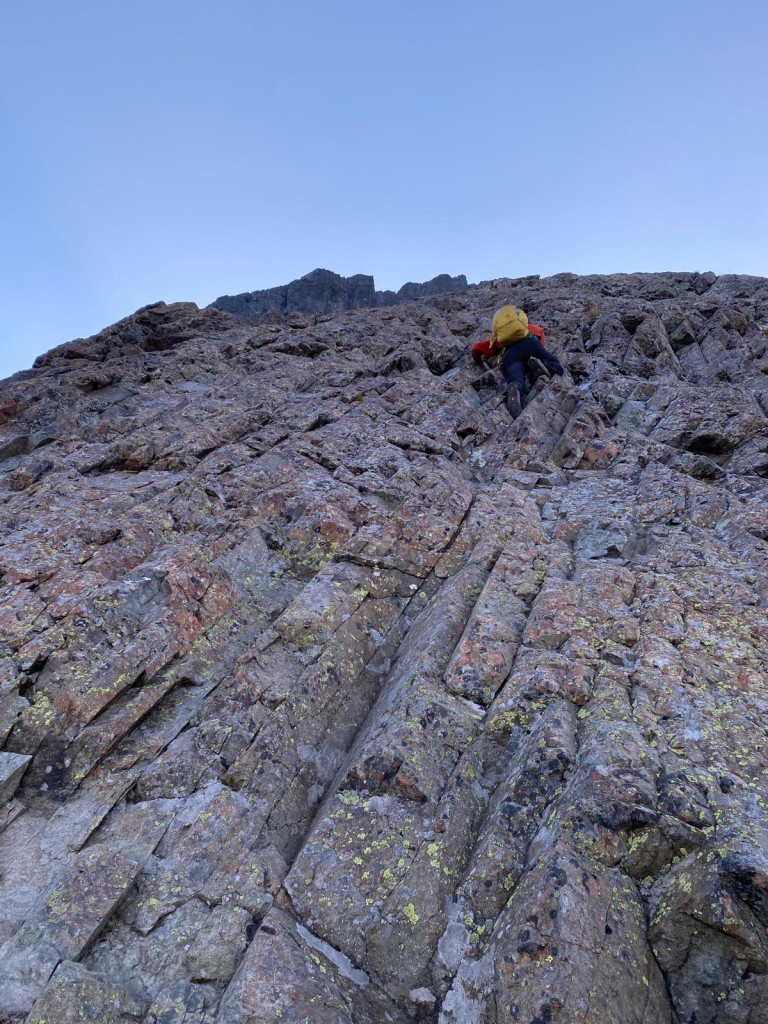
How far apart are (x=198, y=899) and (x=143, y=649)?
4295mm

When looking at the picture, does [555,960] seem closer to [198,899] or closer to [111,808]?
[198,899]

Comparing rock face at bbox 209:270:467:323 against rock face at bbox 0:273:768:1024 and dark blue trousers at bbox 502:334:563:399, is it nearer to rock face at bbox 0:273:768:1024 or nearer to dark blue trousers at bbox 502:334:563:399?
dark blue trousers at bbox 502:334:563:399

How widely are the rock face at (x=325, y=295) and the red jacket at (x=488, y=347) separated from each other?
32502mm

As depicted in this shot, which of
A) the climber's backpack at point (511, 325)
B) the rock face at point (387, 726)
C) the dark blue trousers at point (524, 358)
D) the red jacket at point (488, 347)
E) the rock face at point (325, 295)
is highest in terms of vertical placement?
the rock face at point (325, 295)

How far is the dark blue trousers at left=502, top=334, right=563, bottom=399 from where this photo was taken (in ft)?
73.2

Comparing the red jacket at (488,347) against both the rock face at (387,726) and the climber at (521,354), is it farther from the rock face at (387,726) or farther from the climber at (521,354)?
the rock face at (387,726)

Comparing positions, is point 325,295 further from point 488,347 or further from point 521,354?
point 521,354

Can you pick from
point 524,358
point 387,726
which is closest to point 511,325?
point 524,358

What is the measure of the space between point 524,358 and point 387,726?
1765cm

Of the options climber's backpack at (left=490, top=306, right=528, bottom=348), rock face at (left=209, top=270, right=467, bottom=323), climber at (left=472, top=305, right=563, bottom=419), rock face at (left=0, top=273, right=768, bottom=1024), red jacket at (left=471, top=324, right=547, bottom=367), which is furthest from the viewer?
rock face at (left=209, top=270, right=467, bottom=323)

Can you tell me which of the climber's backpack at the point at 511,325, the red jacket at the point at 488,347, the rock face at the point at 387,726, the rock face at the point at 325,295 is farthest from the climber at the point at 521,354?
the rock face at the point at 325,295

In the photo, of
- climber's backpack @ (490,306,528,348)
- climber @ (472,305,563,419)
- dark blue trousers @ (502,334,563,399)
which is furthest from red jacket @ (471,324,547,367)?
dark blue trousers @ (502,334,563,399)

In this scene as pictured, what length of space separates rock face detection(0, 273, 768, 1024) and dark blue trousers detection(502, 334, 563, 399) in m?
4.57

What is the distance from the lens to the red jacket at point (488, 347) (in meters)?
23.8
